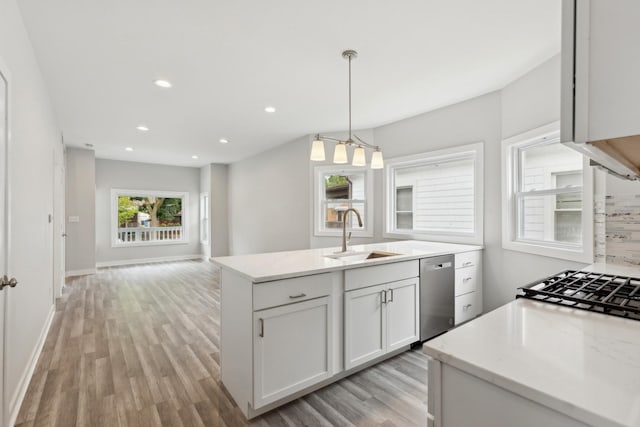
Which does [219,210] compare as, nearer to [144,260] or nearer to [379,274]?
[144,260]

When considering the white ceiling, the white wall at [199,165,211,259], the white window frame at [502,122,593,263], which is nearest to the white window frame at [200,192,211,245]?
the white wall at [199,165,211,259]

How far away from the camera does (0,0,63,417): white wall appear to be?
1.84 meters

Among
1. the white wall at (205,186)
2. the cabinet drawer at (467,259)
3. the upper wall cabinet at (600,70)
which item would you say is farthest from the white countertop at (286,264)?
the white wall at (205,186)

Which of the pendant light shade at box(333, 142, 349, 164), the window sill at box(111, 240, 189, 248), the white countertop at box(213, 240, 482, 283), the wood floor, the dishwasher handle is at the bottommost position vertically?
the wood floor

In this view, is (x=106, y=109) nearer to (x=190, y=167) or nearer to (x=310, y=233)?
(x=310, y=233)

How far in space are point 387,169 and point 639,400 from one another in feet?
13.1

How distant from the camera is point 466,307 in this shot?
3.14 meters

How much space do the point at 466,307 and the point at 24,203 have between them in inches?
155

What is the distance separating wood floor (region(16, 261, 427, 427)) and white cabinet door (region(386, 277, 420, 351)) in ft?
0.64

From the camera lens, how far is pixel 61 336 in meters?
3.14

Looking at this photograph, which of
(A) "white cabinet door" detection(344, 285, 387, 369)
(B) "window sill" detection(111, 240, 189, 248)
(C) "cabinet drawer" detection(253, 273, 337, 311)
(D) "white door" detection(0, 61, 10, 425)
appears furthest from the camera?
(B) "window sill" detection(111, 240, 189, 248)

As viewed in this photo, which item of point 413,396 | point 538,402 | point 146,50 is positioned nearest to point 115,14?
point 146,50

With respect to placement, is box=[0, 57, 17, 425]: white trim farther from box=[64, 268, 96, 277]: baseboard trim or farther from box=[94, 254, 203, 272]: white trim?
box=[94, 254, 203, 272]: white trim

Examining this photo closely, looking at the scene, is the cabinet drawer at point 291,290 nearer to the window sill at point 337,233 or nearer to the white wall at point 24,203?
the white wall at point 24,203
